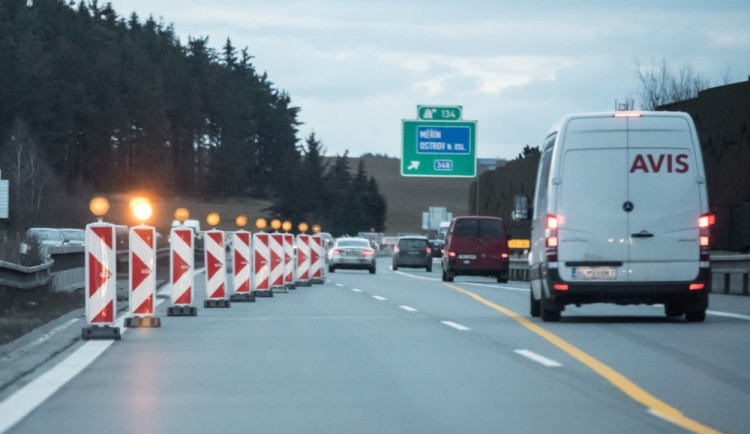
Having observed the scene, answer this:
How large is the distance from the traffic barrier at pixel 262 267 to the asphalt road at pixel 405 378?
814 cm

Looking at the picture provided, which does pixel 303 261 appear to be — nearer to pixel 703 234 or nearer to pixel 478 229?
pixel 478 229

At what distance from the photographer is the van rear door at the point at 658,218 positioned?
1677 centimetres

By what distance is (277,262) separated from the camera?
96.2 ft

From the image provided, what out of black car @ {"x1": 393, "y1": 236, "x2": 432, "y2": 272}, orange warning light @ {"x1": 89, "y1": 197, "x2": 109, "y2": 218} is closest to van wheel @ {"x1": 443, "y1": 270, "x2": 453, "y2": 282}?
black car @ {"x1": 393, "y1": 236, "x2": 432, "y2": 272}

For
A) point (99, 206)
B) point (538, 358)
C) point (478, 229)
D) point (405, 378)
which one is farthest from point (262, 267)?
point (405, 378)

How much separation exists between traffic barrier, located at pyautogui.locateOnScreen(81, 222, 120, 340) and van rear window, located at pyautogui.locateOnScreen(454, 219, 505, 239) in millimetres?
26149

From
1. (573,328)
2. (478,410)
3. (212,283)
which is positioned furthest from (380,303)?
(478,410)

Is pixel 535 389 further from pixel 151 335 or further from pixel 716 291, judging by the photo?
pixel 716 291

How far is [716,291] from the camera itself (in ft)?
95.1

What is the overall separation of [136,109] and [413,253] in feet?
227

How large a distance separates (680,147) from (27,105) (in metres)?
88.5

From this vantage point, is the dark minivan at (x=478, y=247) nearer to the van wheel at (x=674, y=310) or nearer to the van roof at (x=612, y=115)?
the van wheel at (x=674, y=310)

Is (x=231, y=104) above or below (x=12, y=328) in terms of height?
above

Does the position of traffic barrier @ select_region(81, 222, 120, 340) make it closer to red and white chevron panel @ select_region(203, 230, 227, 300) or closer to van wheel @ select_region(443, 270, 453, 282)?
red and white chevron panel @ select_region(203, 230, 227, 300)
